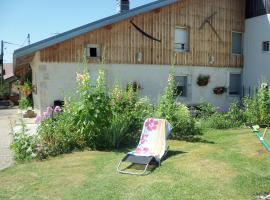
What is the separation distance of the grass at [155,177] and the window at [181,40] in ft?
33.4

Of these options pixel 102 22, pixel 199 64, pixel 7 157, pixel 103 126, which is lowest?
pixel 7 157

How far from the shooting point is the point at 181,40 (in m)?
19.2

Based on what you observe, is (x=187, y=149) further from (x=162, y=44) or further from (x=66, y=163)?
(x=162, y=44)

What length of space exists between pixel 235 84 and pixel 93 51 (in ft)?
27.7

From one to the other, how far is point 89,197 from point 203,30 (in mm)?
14913

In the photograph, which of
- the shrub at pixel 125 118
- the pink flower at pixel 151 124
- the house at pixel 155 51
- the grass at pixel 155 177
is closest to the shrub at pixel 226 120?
the shrub at pixel 125 118

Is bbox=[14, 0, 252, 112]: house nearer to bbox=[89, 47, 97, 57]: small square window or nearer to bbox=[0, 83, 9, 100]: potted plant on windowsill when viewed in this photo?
bbox=[89, 47, 97, 57]: small square window

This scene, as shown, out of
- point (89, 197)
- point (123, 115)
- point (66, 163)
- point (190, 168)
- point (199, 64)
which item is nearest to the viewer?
point (89, 197)

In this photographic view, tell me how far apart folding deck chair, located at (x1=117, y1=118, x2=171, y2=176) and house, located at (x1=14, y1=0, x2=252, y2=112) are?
6758 mm

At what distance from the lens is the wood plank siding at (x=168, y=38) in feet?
54.0

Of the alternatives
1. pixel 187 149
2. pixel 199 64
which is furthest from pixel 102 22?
pixel 187 149

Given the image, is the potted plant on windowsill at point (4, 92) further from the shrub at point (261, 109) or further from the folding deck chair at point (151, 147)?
the folding deck chair at point (151, 147)

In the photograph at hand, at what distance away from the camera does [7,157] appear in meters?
9.69

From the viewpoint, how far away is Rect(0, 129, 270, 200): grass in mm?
6355
